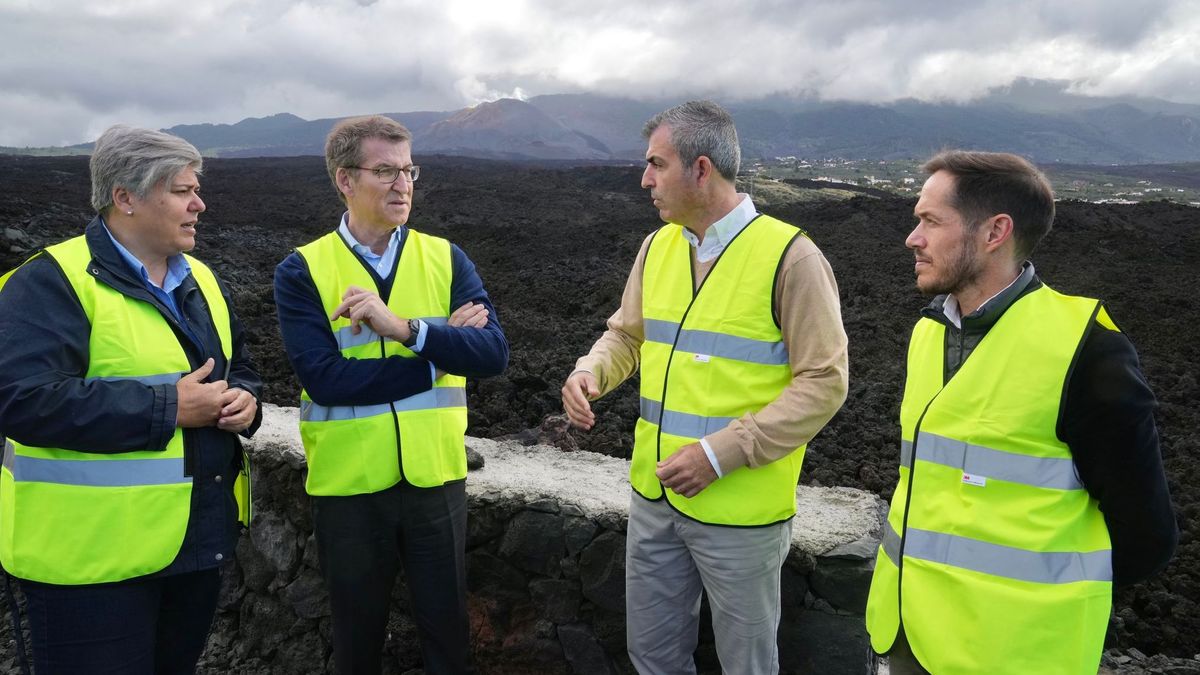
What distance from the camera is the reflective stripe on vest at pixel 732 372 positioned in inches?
98.5

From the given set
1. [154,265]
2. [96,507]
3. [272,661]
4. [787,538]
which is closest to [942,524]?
[787,538]

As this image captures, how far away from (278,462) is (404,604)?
3.21 ft

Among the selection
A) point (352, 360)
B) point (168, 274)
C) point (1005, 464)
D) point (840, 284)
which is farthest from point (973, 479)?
point (840, 284)

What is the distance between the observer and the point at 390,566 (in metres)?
2.92

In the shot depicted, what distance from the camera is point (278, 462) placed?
4121 millimetres

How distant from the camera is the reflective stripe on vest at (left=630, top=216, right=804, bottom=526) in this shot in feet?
8.21

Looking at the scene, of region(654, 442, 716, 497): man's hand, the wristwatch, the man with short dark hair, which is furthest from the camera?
the wristwatch

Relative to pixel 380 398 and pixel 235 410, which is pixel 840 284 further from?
pixel 235 410

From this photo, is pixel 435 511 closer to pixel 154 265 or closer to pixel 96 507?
pixel 96 507

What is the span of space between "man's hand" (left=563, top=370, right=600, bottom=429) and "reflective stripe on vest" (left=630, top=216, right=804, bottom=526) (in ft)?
0.81

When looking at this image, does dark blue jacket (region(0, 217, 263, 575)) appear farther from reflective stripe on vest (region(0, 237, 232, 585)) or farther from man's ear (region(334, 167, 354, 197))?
man's ear (region(334, 167, 354, 197))

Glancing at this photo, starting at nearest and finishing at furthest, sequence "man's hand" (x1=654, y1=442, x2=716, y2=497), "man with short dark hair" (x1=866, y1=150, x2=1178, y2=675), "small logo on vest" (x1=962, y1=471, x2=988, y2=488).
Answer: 1. "man with short dark hair" (x1=866, y1=150, x2=1178, y2=675)
2. "small logo on vest" (x1=962, y1=471, x2=988, y2=488)
3. "man's hand" (x1=654, y1=442, x2=716, y2=497)

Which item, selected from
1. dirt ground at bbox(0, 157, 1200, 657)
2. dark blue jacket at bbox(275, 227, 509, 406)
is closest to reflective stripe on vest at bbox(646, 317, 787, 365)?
dark blue jacket at bbox(275, 227, 509, 406)

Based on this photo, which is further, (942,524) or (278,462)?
(278,462)
